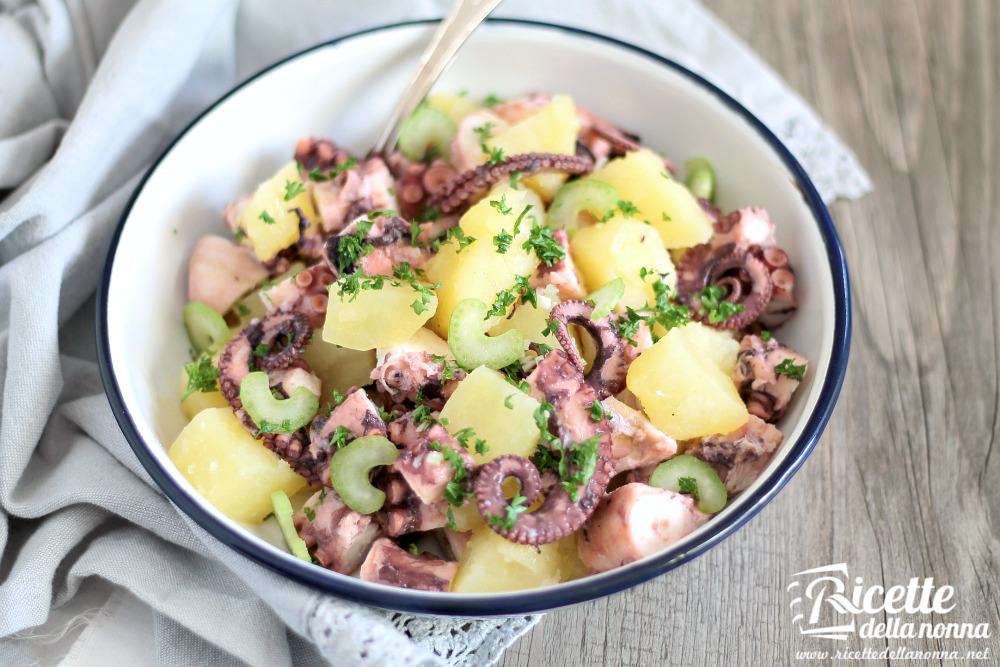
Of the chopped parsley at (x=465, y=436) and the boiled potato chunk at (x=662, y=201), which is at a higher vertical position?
the boiled potato chunk at (x=662, y=201)

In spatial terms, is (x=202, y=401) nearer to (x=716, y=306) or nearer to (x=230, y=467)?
(x=230, y=467)

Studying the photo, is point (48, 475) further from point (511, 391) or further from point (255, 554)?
point (511, 391)

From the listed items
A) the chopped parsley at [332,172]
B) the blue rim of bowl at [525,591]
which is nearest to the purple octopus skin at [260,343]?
the blue rim of bowl at [525,591]

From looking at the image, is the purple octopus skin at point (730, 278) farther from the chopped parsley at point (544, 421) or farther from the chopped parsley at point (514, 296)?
the chopped parsley at point (544, 421)

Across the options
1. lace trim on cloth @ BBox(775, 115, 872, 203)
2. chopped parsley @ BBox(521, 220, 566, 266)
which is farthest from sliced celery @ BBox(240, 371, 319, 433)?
lace trim on cloth @ BBox(775, 115, 872, 203)

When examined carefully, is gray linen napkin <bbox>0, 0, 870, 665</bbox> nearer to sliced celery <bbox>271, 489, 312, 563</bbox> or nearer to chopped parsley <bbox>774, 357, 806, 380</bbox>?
sliced celery <bbox>271, 489, 312, 563</bbox>

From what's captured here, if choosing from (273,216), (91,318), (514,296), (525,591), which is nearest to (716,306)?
(514,296)
